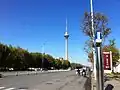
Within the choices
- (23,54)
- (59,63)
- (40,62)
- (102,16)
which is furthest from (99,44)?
(59,63)

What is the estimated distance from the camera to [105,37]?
41562mm

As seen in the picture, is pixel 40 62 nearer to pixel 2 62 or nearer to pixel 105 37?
pixel 2 62

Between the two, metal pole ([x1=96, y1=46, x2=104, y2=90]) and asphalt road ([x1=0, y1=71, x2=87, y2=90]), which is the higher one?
metal pole ([x1=96, y1=46, x2=104, y2=90])

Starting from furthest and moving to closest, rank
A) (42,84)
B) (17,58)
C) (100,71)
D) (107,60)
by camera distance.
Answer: (17,58), (42,84), (107,60), (100,71)

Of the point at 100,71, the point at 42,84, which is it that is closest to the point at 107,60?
the point at 100,71

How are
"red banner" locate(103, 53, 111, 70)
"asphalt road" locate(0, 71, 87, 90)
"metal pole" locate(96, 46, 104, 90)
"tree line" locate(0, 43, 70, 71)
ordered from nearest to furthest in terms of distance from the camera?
1. "metal pole" locate(96, 46, 104, 90)
2. "red banner" locate(103, 53, 111, 70)
3. "asphalt road" locate(0, 71, 87, 90)
4. "tree line" locate(0, 43, 70, 71)

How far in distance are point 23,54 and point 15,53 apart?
8.81 metres

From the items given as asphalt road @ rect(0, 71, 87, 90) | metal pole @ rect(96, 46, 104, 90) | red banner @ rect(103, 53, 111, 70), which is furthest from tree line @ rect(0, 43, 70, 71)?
metal pole @ rect(96, 46, 104, 90)

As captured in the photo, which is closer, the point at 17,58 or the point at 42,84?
the point at 42,84

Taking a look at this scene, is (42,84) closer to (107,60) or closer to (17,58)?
(107,60)

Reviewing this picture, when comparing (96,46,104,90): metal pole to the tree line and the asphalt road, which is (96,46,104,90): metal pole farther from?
the tree line

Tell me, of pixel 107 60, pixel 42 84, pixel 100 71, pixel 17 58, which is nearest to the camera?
pixel 100 71

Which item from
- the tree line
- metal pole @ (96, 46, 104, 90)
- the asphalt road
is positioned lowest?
the asphalt road

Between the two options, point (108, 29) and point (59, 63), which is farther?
point (59, 63)
